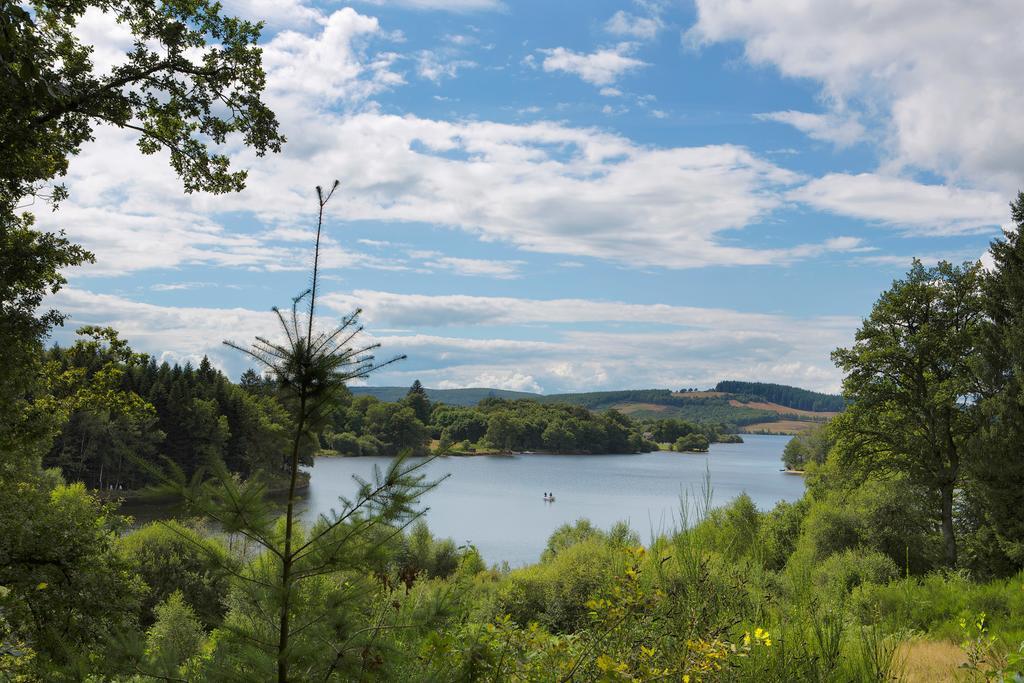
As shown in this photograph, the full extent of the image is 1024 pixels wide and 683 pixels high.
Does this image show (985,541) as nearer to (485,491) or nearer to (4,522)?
(4,522)

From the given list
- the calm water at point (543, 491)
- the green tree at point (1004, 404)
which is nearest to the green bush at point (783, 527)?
the calm water at point (543, 491)

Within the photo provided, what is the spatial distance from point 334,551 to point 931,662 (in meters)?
5.88

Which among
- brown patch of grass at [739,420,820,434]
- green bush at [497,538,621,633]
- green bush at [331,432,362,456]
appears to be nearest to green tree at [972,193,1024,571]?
green bush at [497,538,621,633]

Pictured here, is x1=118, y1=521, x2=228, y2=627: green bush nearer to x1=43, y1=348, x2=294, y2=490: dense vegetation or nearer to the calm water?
the calm water

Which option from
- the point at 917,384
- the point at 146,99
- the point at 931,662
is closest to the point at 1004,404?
the point at 917,384

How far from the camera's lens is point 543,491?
61.3m

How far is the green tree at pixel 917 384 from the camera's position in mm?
22125

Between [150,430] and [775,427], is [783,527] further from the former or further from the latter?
[775,427]

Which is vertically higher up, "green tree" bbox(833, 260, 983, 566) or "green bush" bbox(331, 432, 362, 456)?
"green tree" bbox(833, 260, 983, 566)

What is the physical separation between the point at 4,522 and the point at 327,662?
20.4ft

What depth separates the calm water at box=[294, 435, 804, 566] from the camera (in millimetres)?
39125

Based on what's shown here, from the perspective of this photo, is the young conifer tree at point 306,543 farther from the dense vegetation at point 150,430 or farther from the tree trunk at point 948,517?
the dense vegetation at point 150,430

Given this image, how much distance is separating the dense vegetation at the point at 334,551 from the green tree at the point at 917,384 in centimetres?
9

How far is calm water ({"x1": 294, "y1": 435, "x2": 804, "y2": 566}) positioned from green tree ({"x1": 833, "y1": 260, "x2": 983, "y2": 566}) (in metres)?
6.30
